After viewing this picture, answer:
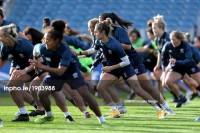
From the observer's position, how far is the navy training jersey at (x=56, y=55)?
1065 centimetres

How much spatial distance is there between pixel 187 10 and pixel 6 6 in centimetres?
779

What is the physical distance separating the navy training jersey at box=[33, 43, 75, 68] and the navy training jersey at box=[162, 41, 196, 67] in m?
4.26

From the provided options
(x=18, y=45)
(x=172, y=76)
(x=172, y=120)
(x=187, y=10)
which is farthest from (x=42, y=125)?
(x=187, y=10)

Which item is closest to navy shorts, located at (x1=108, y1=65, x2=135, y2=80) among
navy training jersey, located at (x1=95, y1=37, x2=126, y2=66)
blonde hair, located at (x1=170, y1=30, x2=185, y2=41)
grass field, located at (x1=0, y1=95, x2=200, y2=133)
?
navy training jersey, located at (x1=95, y1=37, x2=126, y2=66)

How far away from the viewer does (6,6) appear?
30.4 metres

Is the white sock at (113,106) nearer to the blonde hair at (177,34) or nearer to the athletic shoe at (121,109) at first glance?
the athletic shoe at (121,109)

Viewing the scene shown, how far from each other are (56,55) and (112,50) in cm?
142

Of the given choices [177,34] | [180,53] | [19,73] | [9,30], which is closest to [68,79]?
[19,73]

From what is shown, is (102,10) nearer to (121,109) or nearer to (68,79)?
(121,109)

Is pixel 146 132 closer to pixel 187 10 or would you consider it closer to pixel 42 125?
pixel 42 125

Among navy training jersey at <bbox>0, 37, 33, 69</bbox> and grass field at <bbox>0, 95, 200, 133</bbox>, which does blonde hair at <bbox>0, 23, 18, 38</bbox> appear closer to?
navy training jersey at <bbox>0, 37, 33, 69</bbox>

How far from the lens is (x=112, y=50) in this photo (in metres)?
11.9

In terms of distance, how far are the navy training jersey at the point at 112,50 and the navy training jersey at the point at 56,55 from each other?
1.07m

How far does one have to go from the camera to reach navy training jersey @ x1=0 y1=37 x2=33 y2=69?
38.4 ft
